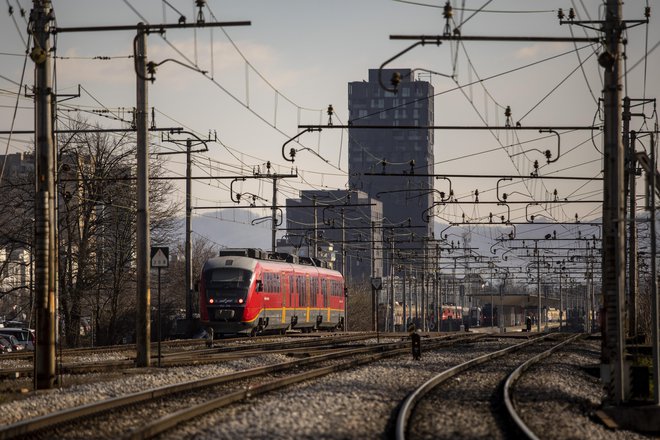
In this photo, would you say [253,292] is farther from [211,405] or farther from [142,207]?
[211,405]

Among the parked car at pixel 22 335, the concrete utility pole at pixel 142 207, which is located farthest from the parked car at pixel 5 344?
the concrete utility pole at pixel 142 207

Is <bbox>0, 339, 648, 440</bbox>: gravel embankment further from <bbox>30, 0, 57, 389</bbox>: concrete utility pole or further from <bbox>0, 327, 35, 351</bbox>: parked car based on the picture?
<bbox>0, 327, 35, 351</bbox>: parked car

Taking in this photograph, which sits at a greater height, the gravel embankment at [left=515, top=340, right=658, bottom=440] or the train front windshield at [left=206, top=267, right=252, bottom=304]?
the train front windshield at [left=206, top=267, right=252, bottom=304]

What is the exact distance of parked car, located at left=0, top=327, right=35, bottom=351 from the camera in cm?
5254

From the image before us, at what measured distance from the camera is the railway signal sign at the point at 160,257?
26.1 metres

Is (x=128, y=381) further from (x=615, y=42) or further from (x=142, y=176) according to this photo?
(x=615, y=42)

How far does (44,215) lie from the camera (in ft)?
67.5

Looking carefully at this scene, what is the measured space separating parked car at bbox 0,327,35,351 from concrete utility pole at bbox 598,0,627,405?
125 ft

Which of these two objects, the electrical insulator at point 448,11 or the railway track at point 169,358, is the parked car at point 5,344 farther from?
the electrical insulator at point 448,11

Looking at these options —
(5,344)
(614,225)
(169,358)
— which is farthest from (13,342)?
(614,225)

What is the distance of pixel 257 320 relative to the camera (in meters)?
46.0

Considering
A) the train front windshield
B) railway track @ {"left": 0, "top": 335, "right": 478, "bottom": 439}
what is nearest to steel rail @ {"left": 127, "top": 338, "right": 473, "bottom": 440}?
railway track @ {"left": 0, "top": 335, "right": 478, "bottom": 439}

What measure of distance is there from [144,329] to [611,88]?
502 inches

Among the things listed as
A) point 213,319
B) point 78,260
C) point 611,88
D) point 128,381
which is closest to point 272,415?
point 128,381
